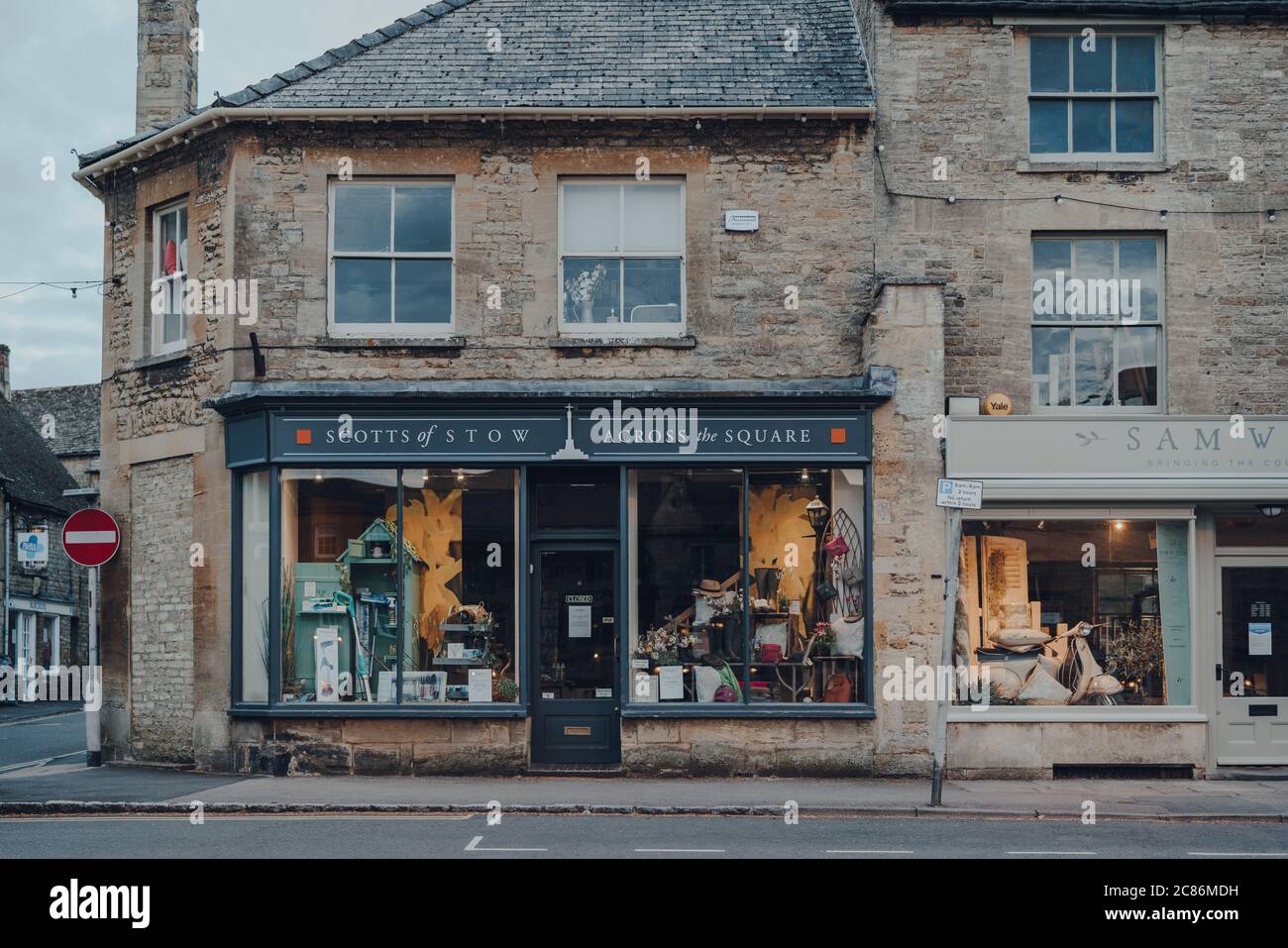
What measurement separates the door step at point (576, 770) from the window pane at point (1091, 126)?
Answer: 9258 millimetres

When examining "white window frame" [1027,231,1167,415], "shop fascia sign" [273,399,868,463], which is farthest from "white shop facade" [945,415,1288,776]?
"shop fascia sign" [273,399,868,463]

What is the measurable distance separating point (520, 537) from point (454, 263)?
11.0 ft

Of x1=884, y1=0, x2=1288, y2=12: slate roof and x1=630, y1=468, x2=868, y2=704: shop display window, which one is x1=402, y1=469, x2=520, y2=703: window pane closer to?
x1=630, y1=468, x2=868, y2=704: shop display window

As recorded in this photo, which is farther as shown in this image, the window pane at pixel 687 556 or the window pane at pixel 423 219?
the window pane at pixel 423 219

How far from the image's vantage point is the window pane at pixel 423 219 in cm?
1675

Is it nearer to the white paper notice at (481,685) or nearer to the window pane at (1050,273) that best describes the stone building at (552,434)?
the white paper notice at (481,685)

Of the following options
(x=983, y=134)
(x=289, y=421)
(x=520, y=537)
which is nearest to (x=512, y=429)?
(x=520, y=537)

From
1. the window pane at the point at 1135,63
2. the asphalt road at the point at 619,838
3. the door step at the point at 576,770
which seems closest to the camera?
the asphalt road at the point at 619,838

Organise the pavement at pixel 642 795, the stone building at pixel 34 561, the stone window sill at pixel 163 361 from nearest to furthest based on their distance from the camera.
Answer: the pavement at pixel 642 795 → the stone window sill at pixel 163 361 → the stone building at pixel 34 561

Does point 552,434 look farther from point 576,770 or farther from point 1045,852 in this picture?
point 1045,852

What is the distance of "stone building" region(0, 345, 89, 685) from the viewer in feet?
125

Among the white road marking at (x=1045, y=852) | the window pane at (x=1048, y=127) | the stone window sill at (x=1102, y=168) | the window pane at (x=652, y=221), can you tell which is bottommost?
the white road marking at (x=1045, y=852)

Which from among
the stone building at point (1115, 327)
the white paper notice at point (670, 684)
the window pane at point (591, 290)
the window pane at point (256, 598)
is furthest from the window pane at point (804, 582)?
the window pane at point (256, 598)

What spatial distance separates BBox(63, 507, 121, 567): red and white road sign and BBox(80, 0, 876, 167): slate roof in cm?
498
